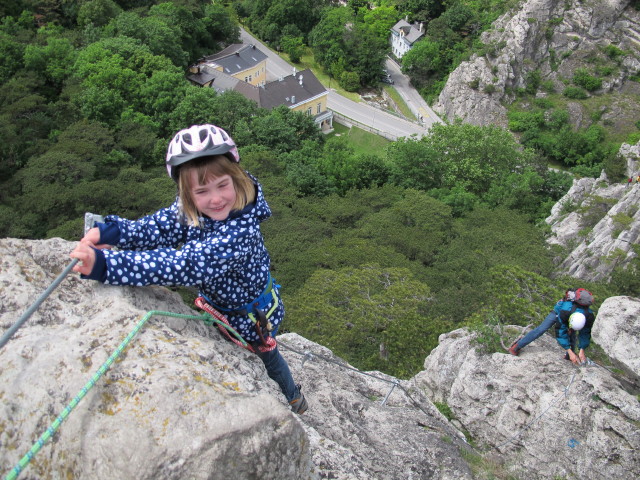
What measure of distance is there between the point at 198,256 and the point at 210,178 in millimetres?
634

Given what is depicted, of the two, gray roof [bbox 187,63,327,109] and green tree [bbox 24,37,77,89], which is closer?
green tree [bbox 24,37,77,89]

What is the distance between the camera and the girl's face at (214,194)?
4.08 metres

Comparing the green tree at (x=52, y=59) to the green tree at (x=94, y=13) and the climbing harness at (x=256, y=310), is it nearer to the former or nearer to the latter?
the green tree at (x=94, y=13)

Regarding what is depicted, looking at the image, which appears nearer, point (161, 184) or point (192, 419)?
point (192, 419)

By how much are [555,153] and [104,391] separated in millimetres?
53322

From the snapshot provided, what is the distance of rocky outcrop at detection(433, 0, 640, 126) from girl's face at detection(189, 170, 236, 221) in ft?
181

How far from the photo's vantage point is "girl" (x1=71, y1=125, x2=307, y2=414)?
12.8 feet

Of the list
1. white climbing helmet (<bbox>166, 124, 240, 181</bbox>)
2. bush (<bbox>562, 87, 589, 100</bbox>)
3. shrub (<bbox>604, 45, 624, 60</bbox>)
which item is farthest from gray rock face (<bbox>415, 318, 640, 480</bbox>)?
shrub (<bbox>604, 45, 624, 60</bbox>)

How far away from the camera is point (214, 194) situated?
4.09m

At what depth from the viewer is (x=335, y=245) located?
81.1 ft

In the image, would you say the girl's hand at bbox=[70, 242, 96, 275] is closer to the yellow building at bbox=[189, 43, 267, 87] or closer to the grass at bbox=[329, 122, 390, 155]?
the grass at bbox=[329, 122, 390, 155]

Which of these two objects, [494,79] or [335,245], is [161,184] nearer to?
[335,245]

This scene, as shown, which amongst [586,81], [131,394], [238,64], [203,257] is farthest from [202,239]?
[586,81]

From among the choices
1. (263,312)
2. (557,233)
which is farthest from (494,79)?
(263,312)
